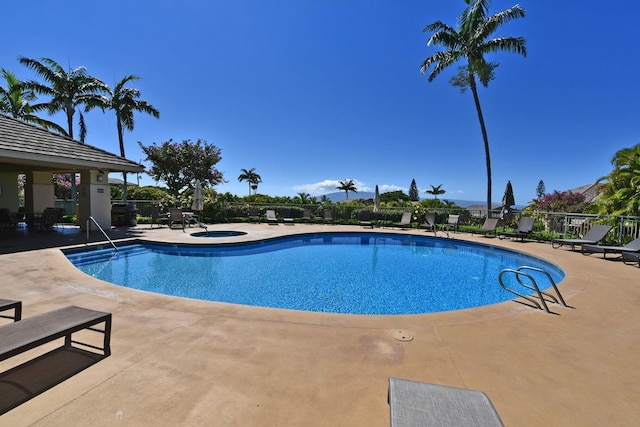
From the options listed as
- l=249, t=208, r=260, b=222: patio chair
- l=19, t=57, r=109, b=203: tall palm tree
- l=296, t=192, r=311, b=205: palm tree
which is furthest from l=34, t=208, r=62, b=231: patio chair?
l=296, t=192, r=311, b=205: palm tree

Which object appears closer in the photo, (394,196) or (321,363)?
(321,363)

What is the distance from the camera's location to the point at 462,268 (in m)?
8.53

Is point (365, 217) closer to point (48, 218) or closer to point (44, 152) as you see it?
point (44, 152)

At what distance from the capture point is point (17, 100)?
18.4 m

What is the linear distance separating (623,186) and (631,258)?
17.6 feet

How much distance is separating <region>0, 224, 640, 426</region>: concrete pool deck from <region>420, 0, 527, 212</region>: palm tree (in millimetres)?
14835

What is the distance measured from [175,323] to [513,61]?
2053 centimetres

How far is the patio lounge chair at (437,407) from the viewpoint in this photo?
1.46 metres

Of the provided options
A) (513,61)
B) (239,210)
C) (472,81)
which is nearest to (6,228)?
(239,210)

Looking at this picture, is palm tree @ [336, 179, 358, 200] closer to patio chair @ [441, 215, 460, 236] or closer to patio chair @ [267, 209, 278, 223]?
patio chair @ [267, 209, 278, 223]

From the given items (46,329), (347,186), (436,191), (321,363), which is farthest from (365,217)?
(436,191)

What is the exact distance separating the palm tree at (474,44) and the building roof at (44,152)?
16522 mm

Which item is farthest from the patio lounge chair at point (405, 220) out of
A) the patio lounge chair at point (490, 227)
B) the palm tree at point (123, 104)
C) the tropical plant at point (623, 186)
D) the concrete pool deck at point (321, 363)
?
the palm tree at point (123, 104)

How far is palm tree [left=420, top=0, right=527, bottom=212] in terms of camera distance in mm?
15047
